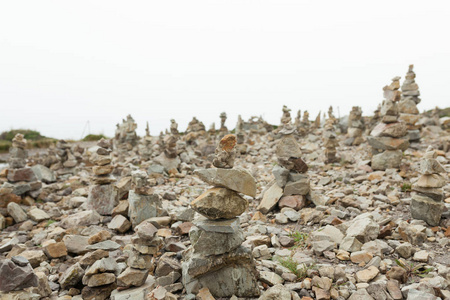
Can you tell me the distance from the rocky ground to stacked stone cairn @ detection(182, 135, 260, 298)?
0.15 meters

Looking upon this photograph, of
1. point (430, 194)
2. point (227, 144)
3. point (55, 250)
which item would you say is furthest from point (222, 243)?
point (430, 194)

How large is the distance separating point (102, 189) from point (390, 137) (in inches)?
405

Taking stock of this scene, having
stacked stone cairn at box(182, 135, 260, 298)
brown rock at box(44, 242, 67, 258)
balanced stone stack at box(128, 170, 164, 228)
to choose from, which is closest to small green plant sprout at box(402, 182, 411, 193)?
stacked stone cairn at box(182, 135, 260, 298)

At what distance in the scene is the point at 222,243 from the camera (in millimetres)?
4270

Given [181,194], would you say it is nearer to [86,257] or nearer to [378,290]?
[86,257]

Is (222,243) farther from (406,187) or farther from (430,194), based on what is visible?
(406,187)

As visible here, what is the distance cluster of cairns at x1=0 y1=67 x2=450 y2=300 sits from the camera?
165 inches

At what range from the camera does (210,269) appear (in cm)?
416

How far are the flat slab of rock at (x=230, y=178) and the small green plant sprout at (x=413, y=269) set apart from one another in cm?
276

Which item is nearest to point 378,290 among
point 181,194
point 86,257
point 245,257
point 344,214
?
point 245,257

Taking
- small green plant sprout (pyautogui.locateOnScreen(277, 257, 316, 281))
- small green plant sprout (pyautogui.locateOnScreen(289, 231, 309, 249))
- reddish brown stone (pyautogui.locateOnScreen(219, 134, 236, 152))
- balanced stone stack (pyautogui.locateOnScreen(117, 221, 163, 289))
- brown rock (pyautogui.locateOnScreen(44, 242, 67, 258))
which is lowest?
brown rock (pyautogui.locateOnScreen(44, 242, 67, 258))

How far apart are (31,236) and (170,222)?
12.0 ft

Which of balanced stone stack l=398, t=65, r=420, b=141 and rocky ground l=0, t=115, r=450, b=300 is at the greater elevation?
balanced stone stack l=398, t=65, r=420, b=141

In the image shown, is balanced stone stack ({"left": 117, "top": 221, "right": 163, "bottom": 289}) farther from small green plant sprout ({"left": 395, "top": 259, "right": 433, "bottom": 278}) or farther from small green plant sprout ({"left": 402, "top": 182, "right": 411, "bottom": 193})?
small green plant sprout ({"left": 402, "top": 182, "right": 411, "bottom": 193})
